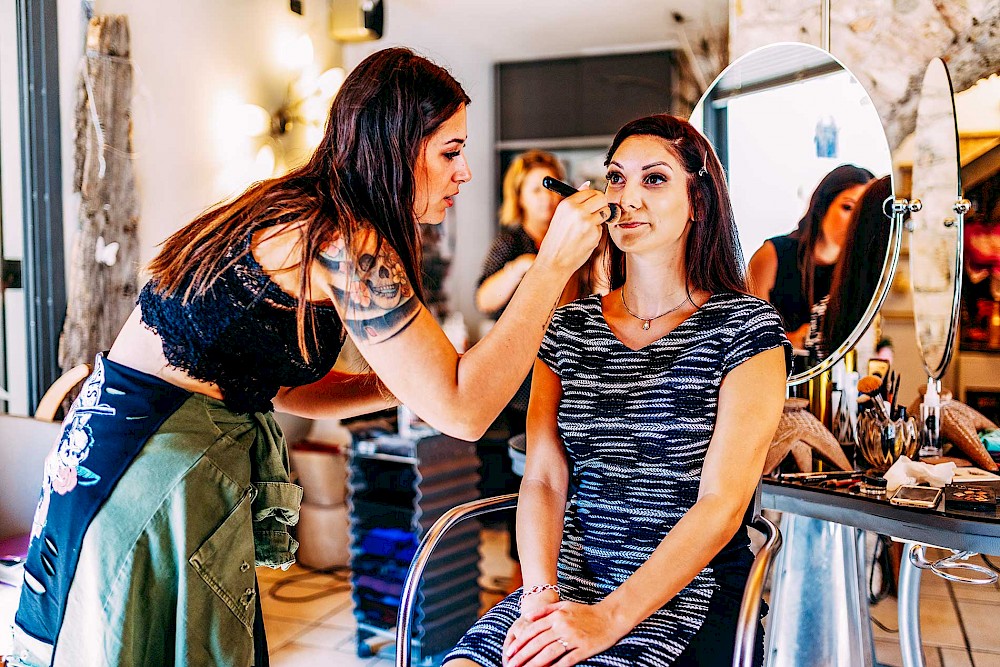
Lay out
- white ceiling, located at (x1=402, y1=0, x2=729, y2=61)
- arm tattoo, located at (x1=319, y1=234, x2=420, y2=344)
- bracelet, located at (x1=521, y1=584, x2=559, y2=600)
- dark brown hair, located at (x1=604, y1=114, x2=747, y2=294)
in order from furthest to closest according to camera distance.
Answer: white ceiling, located at (x1=402, y1=0, x2=729, y2=61)
dark brown hair, located at (x1=604, y1=114, x2=747, y2=294)
bracelet, located at (x1=521, y1=584, x2=559, y2=600)
arm tattoo, located at (x1=319, y1=234, x2=420, y2=344)

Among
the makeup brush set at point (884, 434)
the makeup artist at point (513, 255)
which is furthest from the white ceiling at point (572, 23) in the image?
the makeup brush set at point (884, 434)

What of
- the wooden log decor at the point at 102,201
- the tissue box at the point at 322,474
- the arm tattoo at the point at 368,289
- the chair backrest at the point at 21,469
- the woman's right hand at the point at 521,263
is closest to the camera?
the arm tattoo at the point at 368,289

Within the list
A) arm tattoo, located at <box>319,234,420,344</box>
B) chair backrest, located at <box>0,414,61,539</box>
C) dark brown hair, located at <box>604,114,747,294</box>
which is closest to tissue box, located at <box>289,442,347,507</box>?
chair backrest, located at <box>0,414,61,539</box>

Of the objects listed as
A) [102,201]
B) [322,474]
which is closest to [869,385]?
[322,474]

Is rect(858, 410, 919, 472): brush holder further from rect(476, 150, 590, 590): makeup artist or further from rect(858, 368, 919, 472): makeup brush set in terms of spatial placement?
rect(476, 150, 590, 590): makeup artist

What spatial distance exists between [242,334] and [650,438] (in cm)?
67

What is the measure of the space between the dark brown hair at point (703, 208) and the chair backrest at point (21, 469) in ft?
5.85

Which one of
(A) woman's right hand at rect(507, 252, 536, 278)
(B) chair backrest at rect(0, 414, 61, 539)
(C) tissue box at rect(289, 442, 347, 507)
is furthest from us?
(C) tissue box at rect(289, 442, 347, 507)

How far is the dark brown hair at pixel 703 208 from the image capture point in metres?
1.47

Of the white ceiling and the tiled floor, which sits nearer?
the tiled floor

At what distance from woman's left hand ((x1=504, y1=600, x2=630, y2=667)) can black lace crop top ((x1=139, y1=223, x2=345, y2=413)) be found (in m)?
0.45

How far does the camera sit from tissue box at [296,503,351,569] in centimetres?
332

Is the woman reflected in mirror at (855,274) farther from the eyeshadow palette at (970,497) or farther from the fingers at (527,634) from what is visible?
the fingers at (527,634)

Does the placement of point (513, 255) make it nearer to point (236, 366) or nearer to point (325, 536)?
point (325, 536)
